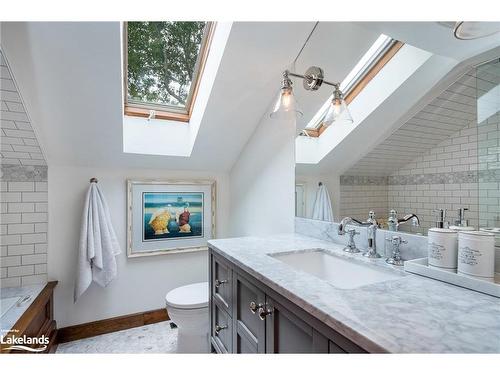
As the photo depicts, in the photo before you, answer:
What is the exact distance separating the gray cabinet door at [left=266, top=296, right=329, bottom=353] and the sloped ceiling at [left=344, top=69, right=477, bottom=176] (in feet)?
2.64

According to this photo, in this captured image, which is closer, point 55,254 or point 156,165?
point 55,254

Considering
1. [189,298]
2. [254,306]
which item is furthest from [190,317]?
[254,306]

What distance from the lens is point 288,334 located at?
807 mm

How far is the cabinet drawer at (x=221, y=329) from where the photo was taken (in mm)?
1220

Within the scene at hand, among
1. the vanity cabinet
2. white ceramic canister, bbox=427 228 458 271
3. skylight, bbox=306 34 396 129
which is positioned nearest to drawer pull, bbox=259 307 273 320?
the vanity cabinet

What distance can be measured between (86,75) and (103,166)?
0.85m

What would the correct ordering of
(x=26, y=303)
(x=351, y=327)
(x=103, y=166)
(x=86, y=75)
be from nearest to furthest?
(x=351, y=327), (x=86, y=75), (x=26, y=303), (x=103, y=166)

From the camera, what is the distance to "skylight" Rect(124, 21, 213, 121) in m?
1.66

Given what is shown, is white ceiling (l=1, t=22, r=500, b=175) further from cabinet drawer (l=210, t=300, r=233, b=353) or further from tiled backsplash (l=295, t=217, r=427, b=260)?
cabinet drawer (l=210, t=300, r=233, b=353)

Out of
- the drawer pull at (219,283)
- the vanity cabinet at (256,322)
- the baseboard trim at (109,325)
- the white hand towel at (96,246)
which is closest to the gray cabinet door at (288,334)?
the vanity cabinet at (256,322)

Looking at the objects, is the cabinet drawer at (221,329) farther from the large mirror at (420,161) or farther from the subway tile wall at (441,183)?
the subway tile wall at (441,183)
